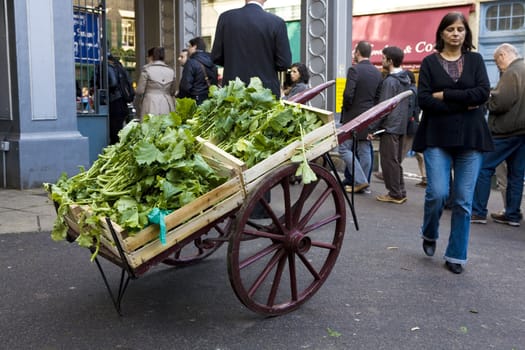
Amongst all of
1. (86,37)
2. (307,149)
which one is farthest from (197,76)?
(307,149)

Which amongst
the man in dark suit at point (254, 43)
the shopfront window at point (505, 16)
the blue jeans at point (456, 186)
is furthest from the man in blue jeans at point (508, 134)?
the shopfront window at point (505, 16)

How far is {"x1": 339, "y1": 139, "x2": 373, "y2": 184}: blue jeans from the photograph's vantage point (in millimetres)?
8117

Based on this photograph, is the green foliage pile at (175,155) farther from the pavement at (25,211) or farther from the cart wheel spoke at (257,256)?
the pavement at (25,211)

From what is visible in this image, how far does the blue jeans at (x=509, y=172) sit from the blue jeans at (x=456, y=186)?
2.22 m

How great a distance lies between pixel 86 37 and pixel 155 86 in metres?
1.21

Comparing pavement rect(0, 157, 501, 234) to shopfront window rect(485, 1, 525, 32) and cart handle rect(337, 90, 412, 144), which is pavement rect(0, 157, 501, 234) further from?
shopfront window rect(485, 1, 525, 32)

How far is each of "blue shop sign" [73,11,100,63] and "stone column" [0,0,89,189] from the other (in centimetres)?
62

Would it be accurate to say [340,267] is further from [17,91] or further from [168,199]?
[17,91]

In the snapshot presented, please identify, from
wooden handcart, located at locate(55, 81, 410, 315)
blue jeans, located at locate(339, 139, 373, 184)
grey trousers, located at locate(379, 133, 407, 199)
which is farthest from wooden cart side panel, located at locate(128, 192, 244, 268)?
blue jeans, located at locate(339, 139, 373, 184)

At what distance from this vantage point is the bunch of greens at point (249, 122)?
354cm

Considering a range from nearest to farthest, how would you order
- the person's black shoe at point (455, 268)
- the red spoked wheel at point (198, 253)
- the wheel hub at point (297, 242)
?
the wheel hub at point (297, 242)
the red spoked wheel at point (198, 253)
the person's black shoe at point (455, 268)

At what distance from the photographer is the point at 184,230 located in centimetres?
322

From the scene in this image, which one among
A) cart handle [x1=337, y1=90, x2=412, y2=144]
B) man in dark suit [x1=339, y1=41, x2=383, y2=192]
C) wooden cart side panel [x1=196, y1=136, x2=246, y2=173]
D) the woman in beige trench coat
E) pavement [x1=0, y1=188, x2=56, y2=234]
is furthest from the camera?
the woman in beige trench coat

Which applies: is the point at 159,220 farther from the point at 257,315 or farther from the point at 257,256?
the point at 257,315
